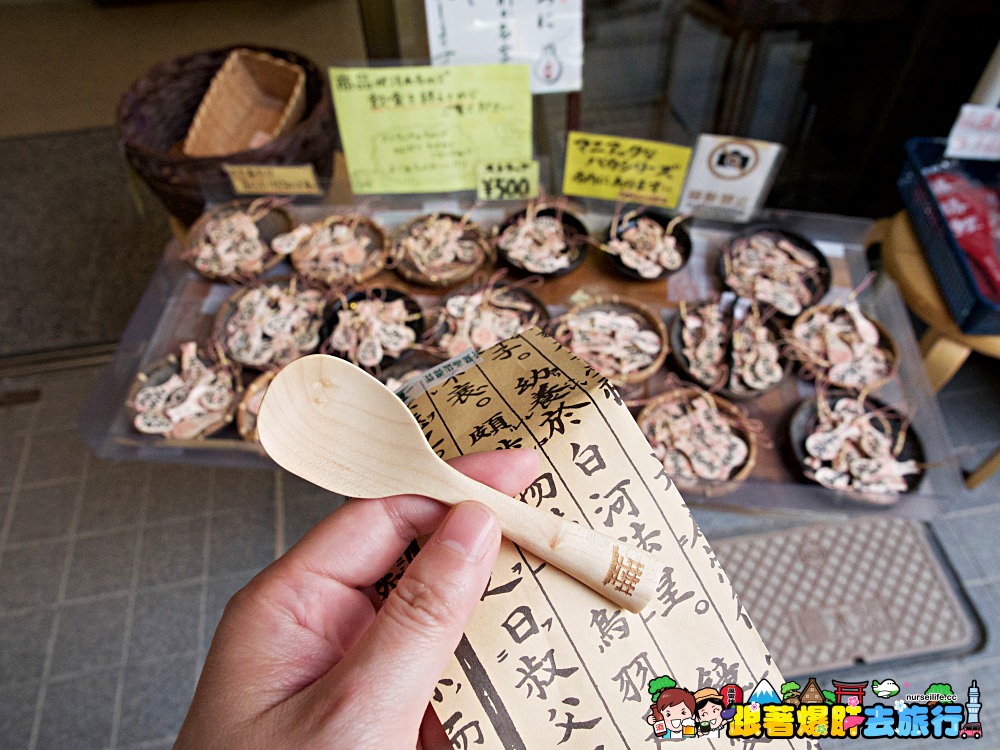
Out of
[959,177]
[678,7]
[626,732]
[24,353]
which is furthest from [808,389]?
[24,353]

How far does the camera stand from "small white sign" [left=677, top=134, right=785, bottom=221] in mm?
1142

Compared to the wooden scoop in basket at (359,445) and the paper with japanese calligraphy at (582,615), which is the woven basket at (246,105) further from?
the paper with japanese calligraphy at (582,615)

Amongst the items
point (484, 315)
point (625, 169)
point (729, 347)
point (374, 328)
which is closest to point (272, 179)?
point (374, 328)

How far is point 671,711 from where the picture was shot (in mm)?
522

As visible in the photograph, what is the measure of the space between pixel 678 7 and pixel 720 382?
138 centimetres

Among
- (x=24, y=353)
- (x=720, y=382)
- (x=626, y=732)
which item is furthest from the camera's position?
(x=24, y=353)

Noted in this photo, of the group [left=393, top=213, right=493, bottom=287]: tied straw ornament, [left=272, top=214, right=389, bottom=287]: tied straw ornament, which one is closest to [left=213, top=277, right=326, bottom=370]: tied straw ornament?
[left=272, top=214, right=389, bottom=287]: tied straw ornament

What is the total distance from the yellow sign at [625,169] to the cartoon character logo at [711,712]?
3.23ft

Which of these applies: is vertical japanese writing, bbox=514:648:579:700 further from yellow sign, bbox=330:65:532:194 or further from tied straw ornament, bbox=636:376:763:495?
yellow sign, bbox=330:65:532:194

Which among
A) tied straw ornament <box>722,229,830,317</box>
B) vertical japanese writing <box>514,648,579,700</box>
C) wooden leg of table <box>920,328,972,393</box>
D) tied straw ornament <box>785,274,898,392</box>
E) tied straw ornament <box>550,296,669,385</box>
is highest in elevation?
vertical japanese writing <box>514,648,579,700</box>

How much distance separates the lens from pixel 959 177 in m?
1.37

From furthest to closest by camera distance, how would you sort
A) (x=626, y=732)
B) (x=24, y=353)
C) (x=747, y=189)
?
(x=24, y=353), (x=747, y=189), (x=626, y=732)

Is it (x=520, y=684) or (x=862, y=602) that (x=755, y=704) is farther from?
(x=862, y=602)

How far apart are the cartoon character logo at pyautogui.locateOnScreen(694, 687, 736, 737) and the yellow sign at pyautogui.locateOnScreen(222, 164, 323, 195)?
125 cm
